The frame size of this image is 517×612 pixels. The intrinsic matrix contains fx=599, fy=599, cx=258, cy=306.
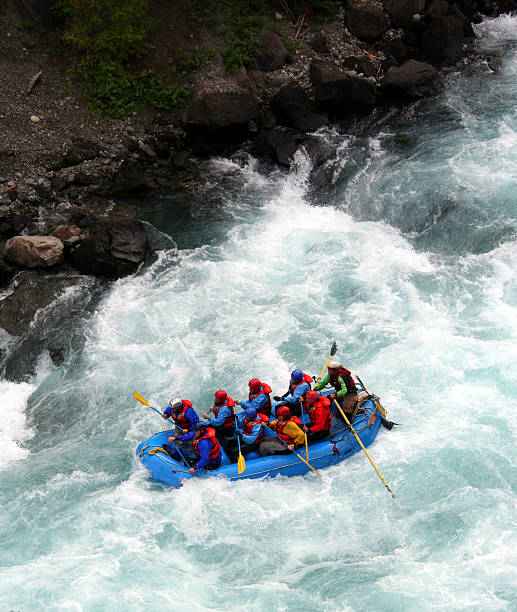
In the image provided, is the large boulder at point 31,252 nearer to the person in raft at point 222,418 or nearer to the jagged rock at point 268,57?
the person in raft at point 222,418

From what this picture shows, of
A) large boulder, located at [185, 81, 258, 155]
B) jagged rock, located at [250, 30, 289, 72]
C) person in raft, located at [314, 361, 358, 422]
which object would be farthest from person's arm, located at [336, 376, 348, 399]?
jagged rock, located at [250, 30, 289, 72]

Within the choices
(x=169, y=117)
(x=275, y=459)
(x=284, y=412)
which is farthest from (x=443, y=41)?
(x=275, y=459)

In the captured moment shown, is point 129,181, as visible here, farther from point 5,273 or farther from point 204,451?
point 204,451

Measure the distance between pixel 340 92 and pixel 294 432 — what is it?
1075 centimetres

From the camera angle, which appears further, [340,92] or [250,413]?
[340,92]

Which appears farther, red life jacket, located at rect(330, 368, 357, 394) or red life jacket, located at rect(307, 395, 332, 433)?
red life jacket, located at rect(330, 368, 357, 394)

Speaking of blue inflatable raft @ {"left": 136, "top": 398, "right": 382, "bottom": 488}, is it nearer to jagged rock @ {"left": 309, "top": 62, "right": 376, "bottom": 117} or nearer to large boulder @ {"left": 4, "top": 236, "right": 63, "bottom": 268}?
large boulder @ {"left": 4, "top": 236, "right": 63, "bottom": 268}

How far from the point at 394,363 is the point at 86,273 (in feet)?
22.2

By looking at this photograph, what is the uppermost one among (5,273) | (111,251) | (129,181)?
(129,181)

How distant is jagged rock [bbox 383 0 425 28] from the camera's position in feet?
60.5

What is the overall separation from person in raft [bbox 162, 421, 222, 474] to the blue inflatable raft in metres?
0.10

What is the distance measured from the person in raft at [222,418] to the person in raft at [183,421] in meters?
0.24

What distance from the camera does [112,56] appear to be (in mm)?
16812

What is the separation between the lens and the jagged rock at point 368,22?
1836 centimetres
